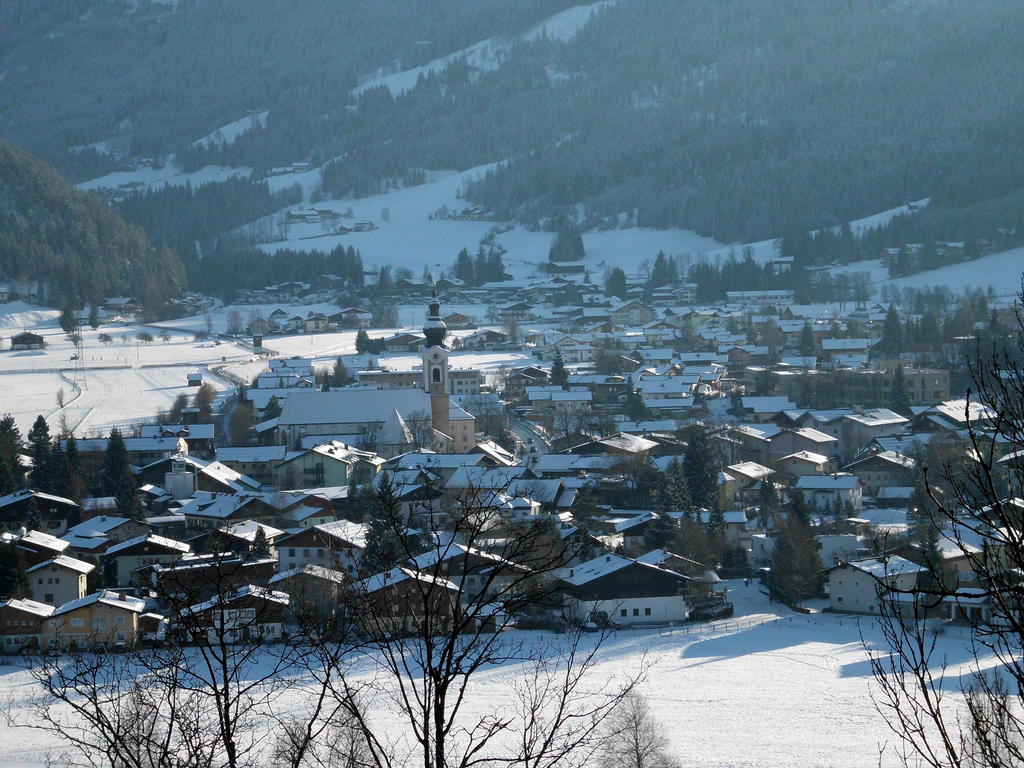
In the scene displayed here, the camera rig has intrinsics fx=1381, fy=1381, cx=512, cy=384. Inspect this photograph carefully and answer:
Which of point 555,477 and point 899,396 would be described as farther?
point 899,396

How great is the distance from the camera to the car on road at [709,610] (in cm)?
1301

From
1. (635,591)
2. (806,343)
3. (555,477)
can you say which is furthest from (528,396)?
(635,591)

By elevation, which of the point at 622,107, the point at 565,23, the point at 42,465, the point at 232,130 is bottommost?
the point at 42,465

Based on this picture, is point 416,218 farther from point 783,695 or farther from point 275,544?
point 783,695

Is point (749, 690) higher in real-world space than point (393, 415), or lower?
lower

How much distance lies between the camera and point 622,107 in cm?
8500

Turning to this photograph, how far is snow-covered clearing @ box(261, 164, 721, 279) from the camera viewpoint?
2334 inches

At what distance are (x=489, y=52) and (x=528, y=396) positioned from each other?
263 ft

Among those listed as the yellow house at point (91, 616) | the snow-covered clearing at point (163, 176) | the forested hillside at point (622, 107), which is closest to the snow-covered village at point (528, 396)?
the yellow house at point (91, 616)

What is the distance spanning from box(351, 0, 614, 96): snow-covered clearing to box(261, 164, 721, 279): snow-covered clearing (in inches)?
1157

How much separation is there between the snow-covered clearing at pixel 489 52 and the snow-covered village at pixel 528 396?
537 mm

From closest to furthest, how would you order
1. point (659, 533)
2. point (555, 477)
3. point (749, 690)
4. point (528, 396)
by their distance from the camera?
point (749, 690) → point (659, 533) → point (555, 477) → point (528, 396)

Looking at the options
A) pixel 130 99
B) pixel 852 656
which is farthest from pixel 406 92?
pixel 852 656

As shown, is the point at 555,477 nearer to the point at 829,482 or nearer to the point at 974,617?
the point at 829,482
